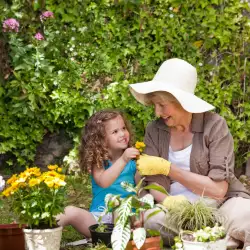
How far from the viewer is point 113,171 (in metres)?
3.76

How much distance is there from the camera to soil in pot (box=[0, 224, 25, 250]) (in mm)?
3467

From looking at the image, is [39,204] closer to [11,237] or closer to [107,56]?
[11,237]

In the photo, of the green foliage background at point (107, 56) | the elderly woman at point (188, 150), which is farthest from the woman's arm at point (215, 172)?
the green foliage background at point (107, 56)

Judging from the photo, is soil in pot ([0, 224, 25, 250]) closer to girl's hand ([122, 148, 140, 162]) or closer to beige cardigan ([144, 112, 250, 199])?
girl's hand ([122, 148, 140, 162])

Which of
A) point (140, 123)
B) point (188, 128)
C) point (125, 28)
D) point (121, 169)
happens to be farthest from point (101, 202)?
point (125, 28)

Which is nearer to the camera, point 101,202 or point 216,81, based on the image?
point 101,202

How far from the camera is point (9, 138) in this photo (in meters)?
5.71

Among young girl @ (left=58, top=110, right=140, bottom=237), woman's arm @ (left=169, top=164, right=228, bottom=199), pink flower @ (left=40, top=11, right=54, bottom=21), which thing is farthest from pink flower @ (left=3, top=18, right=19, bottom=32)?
woman's arm @ (left=169, top=164, right=228, bottom=199)

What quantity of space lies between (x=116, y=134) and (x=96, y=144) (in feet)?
0.43

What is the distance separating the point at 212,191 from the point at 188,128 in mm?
399

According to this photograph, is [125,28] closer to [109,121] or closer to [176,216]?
[109,121]

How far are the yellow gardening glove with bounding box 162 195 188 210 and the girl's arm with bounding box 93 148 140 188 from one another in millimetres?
286

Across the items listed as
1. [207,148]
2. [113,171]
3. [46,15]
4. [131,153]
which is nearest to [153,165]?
[131,153]

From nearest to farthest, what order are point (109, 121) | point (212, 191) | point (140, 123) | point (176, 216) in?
point (176, 216) < point (212, 191) < point (109, 121) < point (140, 123)
